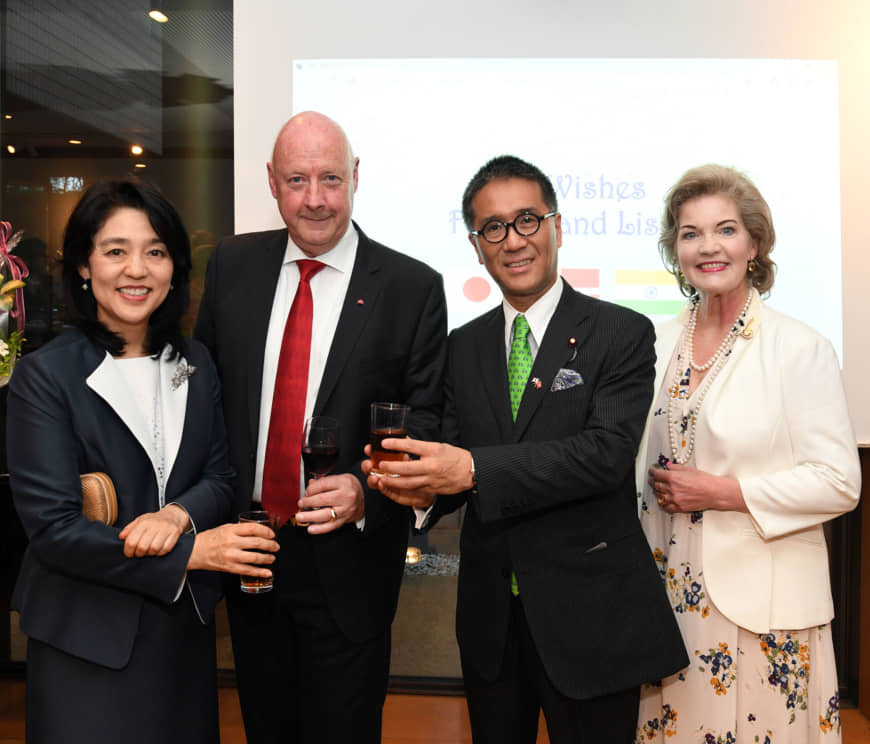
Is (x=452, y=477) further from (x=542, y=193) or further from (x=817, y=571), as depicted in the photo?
(x=817, y=571)

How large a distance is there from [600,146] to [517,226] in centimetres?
173

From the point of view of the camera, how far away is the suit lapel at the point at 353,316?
6.58 feet

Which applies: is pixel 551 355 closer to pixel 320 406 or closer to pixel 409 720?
pixel 320 406

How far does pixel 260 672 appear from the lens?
6.76ft

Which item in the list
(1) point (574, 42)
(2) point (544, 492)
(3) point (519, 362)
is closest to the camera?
(2) point (544, 492)

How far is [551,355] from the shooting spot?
1.85 metres

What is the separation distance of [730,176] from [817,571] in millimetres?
1191

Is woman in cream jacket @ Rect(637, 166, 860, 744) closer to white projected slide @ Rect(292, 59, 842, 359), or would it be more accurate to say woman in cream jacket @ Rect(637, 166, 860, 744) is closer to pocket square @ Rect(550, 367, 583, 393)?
pocket square @ Rect(550, 367, 583, 393)

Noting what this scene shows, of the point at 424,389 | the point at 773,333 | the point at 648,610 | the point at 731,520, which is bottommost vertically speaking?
the point at 648,610

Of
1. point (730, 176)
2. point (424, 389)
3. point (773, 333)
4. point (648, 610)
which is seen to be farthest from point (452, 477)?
point (730, 176)

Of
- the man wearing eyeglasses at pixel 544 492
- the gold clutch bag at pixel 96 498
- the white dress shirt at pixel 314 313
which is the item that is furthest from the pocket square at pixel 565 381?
the gold clutch bag at pixel 96 498

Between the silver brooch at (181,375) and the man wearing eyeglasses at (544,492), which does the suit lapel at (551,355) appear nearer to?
the man wearing eyeglasses at (544,492)

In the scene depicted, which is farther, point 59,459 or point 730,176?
point 730,176

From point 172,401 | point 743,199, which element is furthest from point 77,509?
point 743,199
